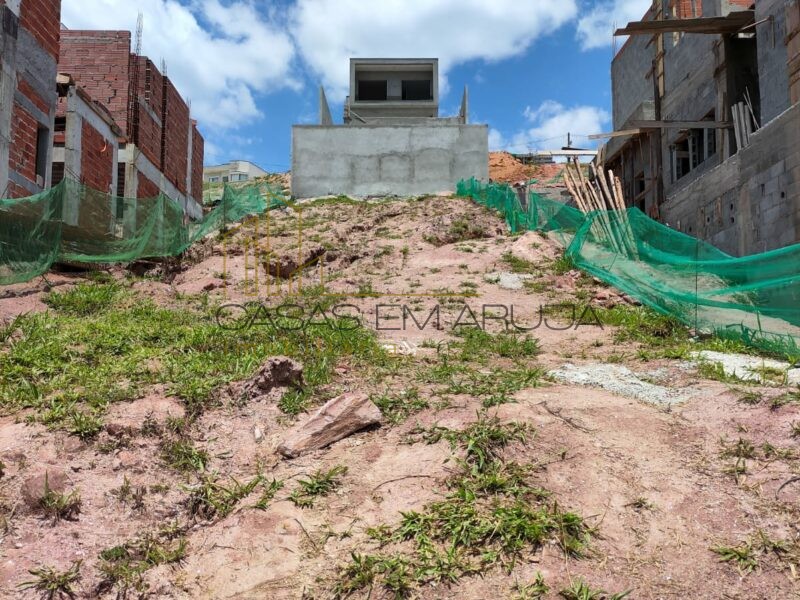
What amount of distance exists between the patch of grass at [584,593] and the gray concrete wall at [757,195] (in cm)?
793

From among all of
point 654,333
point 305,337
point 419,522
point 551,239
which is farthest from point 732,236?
point 419,522

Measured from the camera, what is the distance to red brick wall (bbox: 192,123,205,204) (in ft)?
80.6

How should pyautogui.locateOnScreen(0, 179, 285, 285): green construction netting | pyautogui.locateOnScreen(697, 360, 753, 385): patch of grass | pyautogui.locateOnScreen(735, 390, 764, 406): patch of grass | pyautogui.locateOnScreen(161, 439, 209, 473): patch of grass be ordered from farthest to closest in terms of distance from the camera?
pyautogui.locateOnScreen(0, 179, 285, 285): green construction netting, pyautogui.locateOnScreen(697, 360, 753, 385): patch of grass, pyautogui.locateOnScreen(735, 390, 764, 406): patch of grass, pyautogui.locateOnScreen(161, 439, 209, 473): patch of grass

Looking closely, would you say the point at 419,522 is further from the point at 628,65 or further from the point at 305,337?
the point at 628,65

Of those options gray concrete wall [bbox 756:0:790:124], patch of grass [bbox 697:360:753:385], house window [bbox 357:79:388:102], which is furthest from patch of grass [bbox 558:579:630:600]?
house window [bbox 357:79:388:102]

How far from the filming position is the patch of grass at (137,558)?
3.20m

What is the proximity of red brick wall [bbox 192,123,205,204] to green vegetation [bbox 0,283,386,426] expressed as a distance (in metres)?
17.0

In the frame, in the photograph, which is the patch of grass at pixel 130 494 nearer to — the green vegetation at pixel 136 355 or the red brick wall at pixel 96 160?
the green vegetation at pixel 136 355

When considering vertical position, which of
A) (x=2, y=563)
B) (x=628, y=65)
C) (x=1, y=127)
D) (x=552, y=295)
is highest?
(x=628, y=65)

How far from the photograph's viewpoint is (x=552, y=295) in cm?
1016

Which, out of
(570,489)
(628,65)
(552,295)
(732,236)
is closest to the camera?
(570,489)

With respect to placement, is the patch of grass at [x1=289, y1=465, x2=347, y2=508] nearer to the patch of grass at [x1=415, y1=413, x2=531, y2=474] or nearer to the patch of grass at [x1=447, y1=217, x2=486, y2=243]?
the patch of grass at [x1=415, y1=413, x2=531, y2=474]

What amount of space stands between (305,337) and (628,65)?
61.4 ft

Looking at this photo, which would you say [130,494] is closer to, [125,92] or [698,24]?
[698,24]
